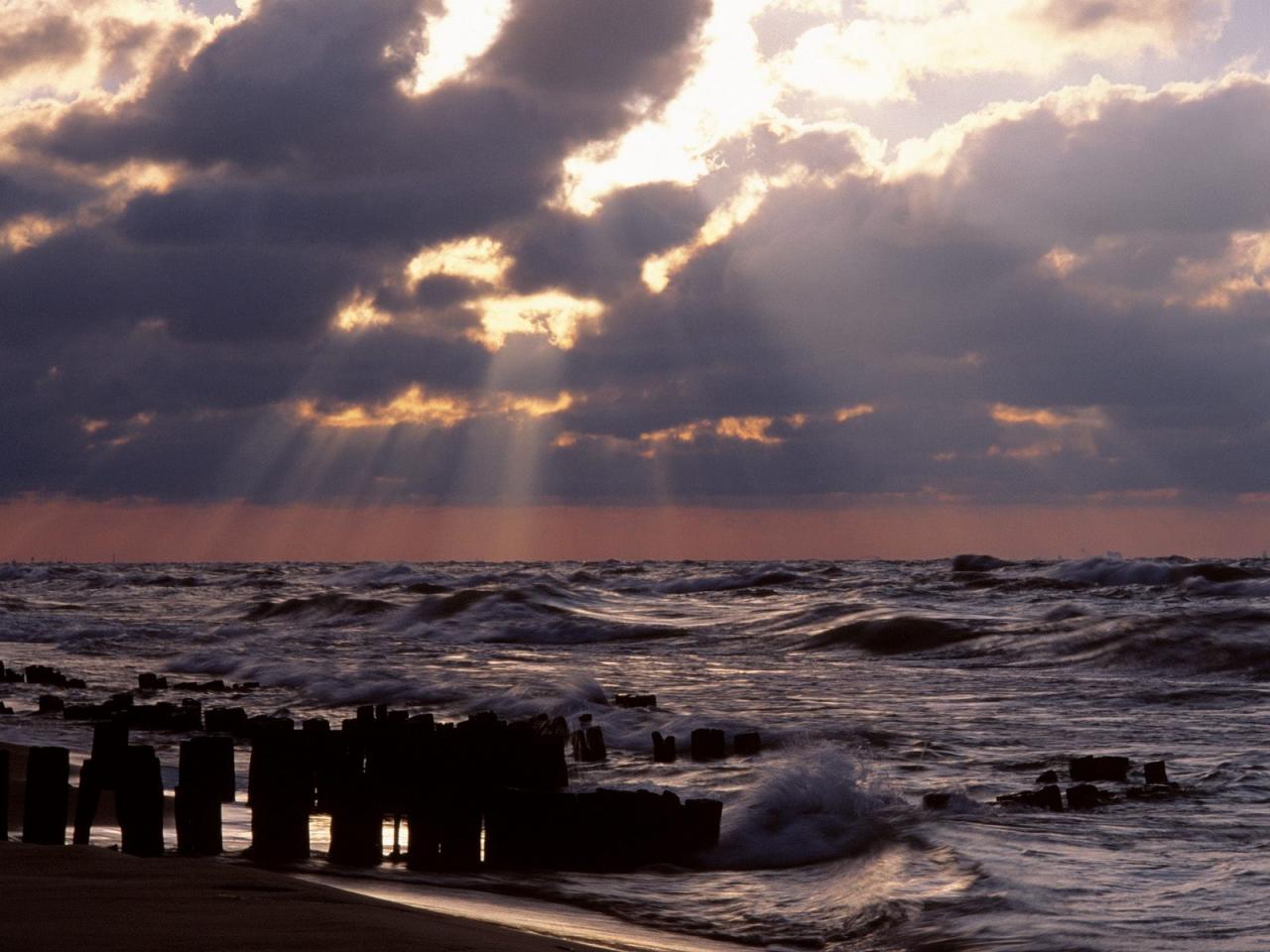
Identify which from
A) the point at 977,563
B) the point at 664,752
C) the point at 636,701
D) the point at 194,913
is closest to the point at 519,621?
the point at 636,701

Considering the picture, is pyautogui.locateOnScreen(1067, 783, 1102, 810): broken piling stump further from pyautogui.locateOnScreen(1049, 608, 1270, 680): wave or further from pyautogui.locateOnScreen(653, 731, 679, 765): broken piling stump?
pyautogui.locateOnScreen(1049, 608, 1270, 680): wave

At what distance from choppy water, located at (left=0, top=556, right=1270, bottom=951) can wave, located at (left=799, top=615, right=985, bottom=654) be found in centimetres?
10

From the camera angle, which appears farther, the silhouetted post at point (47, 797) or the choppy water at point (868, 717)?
the choppy water at point (868, 717)

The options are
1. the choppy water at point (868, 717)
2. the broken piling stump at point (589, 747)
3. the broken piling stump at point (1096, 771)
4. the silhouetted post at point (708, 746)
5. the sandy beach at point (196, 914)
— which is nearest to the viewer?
the sandy beach at point (196, 914)

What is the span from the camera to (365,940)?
4.80 metres

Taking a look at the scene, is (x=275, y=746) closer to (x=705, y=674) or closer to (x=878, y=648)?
(x=705, y=674)

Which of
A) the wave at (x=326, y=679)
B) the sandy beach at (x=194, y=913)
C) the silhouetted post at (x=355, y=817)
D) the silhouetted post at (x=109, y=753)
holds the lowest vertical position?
the wave at (x=326, y=679)

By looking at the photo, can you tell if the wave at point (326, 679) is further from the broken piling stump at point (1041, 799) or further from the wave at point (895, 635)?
the wave at point (895, 635)

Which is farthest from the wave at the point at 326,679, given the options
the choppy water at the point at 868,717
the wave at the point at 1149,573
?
the wave at the point at 1149,573

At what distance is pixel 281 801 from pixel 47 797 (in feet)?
3.92

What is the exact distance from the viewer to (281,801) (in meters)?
7.64

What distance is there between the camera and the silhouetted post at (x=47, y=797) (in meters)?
6.95

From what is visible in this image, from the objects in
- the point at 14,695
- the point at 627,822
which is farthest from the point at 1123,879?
the point at 14,695

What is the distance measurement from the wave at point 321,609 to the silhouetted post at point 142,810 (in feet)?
107
